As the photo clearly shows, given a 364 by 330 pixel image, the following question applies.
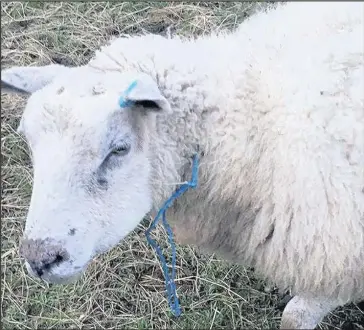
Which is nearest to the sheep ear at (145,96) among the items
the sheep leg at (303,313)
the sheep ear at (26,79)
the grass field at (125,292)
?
the sheep ear at (26,79)

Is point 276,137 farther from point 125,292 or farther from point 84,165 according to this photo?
point 125,292

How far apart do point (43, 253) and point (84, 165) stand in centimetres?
33

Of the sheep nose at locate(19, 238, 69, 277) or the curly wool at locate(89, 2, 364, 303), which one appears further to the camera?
the curly wool at locate(89, 2, 364, 303)

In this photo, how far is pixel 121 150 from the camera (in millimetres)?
2289

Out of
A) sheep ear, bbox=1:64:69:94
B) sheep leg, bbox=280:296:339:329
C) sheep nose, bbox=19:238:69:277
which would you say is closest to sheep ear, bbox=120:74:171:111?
sheep ear, bbox=1:64:69:94

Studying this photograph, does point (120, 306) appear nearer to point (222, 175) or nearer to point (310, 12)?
point (222, 175)

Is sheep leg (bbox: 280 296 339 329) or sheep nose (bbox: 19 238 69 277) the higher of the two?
sheep nose (bbox: 19 238 69 277)

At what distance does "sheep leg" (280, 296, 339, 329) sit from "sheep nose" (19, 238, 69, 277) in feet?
3.99

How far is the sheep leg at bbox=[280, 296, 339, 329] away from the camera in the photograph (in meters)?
2.93

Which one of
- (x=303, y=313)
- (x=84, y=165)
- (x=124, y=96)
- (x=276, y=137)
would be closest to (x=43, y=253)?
(x=84, y=165)

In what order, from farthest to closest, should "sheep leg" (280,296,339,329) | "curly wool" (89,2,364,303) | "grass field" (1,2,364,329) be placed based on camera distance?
"grass field" (1,2,364,329)
"sheep leg" (280,296,339,329)
"curly wool" (89,2,364,303)

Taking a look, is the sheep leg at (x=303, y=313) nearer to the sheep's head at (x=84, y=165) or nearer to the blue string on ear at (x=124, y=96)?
the sheep's head at (x=84, y=165)

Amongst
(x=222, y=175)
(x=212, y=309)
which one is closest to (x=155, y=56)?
(x=222, y=175)

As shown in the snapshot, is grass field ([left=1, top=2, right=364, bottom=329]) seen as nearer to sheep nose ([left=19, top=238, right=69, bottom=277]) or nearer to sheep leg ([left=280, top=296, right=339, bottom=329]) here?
sheep leg ([left=280, top=296, right=339, bottom=329])
